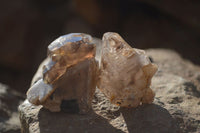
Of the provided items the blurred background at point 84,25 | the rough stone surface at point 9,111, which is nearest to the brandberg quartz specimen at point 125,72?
the rough stone surface at point 9,111

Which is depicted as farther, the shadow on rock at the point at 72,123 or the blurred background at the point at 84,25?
the blurred background at the point at 84,25

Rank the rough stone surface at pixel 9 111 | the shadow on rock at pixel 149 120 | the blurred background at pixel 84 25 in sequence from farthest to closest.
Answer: the blurred background at pixel 84 25 → the rough stone surface at pixel 9 111 → the shadow on rock at pixel 149 120

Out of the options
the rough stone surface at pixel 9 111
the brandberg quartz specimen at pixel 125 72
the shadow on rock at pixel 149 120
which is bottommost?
the rough stone surface at pixel 9 111

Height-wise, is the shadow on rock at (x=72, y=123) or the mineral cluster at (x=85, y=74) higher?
the mineral cluster at (x=85, y=74)

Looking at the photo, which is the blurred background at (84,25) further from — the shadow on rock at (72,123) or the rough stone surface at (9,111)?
the shadow on rock at (72,123)

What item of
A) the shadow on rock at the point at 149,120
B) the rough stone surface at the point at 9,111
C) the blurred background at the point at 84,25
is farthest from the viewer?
the blurred background at the point at 84,25
